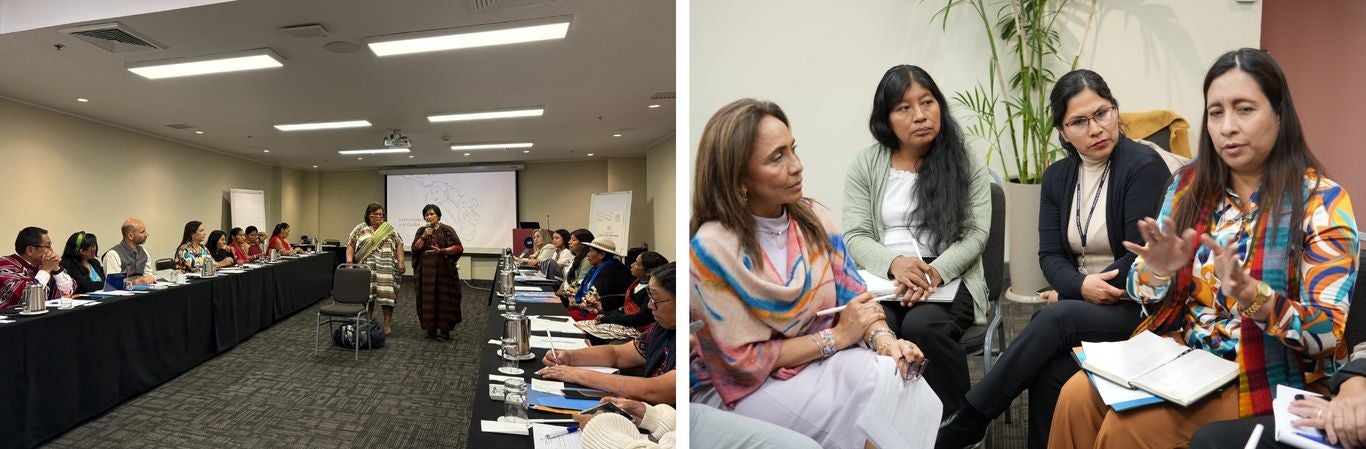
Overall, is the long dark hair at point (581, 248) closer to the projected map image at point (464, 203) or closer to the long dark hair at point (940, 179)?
the projected map image at point (464, 203)

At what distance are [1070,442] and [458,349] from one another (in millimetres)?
5042

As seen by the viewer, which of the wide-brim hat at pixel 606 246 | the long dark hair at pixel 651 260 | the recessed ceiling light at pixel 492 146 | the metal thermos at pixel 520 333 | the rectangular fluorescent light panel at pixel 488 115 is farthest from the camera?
the recessed ceiling light at pixel 492 146

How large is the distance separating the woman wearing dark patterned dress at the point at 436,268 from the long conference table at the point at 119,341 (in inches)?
32.5

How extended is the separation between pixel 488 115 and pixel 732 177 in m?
4.10

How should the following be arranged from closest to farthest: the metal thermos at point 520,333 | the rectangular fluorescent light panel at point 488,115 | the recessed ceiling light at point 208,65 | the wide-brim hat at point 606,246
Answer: the metal thermos at point 520,333 → the wide-brim hat at point 606,246 → the recessed ceiling light at point 208,65 → the rectangular fluorescent light panel at point 488,115

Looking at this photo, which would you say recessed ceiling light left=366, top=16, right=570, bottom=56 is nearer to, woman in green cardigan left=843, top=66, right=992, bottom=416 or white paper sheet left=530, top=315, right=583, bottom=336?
white paper sheet left=530, top=315, right=583, bottom=336

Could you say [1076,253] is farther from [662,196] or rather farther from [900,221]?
[662,196]

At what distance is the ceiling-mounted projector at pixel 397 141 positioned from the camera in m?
4.80

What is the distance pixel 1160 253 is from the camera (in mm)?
811

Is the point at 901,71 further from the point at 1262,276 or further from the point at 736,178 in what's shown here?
the point at 1262,276

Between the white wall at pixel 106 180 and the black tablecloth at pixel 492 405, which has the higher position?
the white wall at pixel 106 180

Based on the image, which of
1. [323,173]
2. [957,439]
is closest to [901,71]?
[957,439]

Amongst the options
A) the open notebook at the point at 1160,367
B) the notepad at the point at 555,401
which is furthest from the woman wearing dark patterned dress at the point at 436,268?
the open notebook at the point at 1160,367

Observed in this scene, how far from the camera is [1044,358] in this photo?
37.4 inches
